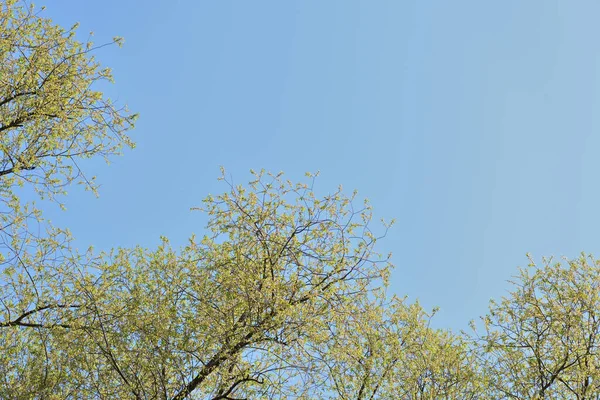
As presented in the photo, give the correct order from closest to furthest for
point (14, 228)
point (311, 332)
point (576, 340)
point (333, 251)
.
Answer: point (311, 332) < point (333, 251) < point (14, 228) < point (576, 340)

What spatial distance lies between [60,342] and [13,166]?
143 inches

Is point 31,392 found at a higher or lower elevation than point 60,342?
lower

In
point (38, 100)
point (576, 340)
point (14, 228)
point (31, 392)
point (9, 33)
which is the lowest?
point (31, 392)

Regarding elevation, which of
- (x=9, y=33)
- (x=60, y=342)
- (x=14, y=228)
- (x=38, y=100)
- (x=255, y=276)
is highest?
(x=9, y=33)

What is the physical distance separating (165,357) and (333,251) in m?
3.56

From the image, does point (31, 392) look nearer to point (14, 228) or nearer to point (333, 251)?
point (14, 228)

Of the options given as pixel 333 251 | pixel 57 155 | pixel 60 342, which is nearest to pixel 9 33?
pixel 57 155

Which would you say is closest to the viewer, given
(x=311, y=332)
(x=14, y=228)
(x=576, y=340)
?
(x=311, y=332)

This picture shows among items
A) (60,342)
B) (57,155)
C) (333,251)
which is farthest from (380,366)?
(57,155)

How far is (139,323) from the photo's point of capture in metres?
10.2

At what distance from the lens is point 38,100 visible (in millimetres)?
11102

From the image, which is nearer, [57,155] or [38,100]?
[38,100]

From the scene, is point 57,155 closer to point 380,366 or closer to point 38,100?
point 38,100

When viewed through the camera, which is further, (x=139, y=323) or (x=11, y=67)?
(x=11, y=67)
